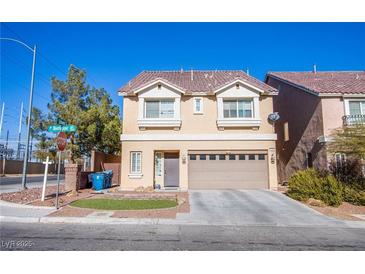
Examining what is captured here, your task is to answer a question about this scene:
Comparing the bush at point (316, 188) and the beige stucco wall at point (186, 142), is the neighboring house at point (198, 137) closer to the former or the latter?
the beige stucco wall at point (186, 142)

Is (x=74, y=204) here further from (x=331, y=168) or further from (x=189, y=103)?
(x=331, y=168)

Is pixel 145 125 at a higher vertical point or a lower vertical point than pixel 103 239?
higher

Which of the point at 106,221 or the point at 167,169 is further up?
the point at 167,169

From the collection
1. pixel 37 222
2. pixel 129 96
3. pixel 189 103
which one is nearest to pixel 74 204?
pixel 37 222

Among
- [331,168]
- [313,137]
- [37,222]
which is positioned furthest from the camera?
[313,137]

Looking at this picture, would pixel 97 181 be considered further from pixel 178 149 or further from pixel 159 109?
pixel 159 109

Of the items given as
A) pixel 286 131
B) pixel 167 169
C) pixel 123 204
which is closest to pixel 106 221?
pixel 123 204

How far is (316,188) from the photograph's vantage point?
42.0 ft

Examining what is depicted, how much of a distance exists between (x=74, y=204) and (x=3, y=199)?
150 inches

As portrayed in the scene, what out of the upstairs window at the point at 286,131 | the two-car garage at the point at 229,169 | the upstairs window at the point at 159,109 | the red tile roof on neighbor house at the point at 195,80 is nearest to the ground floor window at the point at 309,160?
the two-car garage at the point at 229,169

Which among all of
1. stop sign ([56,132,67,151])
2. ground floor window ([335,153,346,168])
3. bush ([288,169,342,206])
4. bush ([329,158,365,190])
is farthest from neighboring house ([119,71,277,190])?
stop sign ([56,132,67,151])

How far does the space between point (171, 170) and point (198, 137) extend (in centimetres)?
289

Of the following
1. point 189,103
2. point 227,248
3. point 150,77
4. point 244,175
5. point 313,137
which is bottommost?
point 227,248

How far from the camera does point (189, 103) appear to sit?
17.1m
